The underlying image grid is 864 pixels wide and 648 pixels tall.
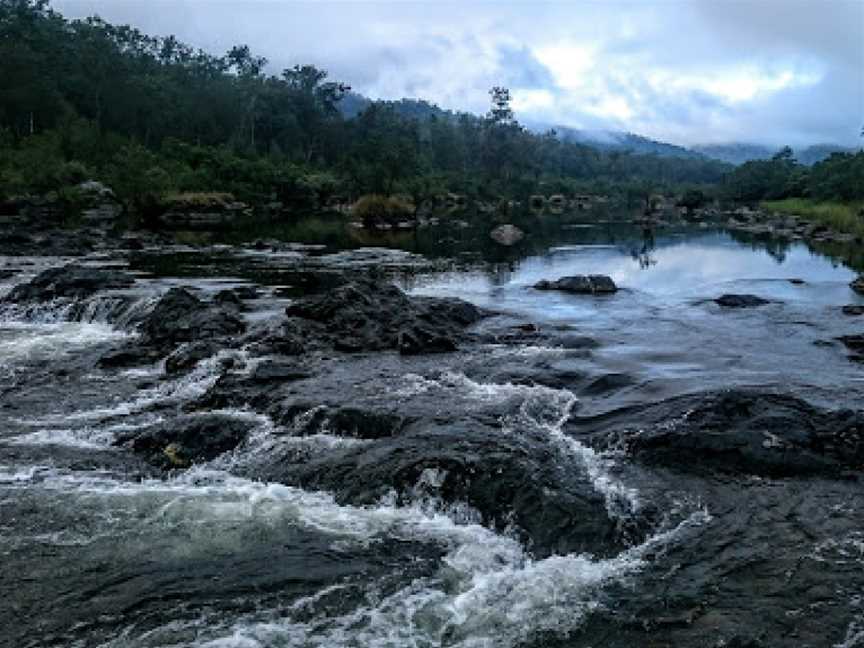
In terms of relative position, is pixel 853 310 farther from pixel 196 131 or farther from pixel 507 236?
pixel 196 131

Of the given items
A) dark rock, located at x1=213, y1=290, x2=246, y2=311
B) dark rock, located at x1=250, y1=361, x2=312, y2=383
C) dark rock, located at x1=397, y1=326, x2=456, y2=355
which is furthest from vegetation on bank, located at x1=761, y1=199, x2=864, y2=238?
dark rock, located at x1=250, y1=361, x2=312, y2=383

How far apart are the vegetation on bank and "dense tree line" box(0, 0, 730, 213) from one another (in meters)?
35.5

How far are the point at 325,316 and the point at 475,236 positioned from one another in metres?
36.2

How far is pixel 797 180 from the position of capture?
323ft

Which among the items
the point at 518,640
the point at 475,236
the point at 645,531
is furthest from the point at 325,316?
the point at 475,236

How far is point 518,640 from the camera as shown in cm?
755

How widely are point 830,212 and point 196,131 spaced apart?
73.7m

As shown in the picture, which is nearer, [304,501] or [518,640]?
[518,640]

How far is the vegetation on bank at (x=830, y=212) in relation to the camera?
56.5 meters

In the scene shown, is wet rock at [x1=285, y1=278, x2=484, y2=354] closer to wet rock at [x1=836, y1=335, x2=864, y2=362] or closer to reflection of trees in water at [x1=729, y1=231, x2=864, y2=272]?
wet rock at [x1=836, y1=335, x2=864, y2=362]

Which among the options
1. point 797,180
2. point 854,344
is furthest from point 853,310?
point 797,180

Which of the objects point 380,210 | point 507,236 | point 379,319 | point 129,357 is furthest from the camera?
point 380,210

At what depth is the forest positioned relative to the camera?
69.9m

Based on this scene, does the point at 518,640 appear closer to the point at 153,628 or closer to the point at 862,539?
the point at 153,628
